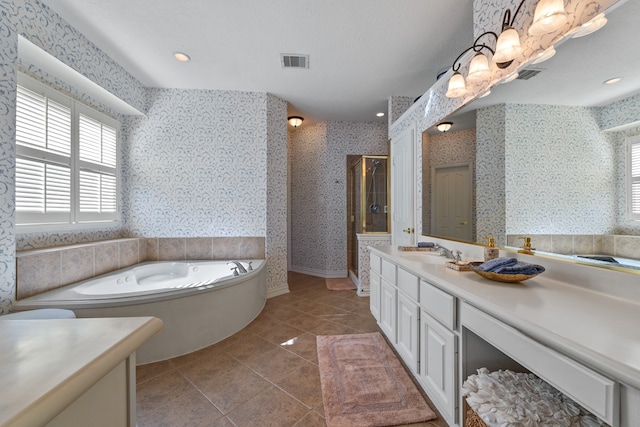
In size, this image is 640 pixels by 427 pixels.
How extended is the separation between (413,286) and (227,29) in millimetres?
2530

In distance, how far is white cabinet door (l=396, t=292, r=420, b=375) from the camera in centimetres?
155

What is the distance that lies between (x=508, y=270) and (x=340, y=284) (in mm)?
2991

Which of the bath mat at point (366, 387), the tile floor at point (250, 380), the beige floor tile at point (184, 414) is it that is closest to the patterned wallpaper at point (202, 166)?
the tile floor at point (250, 380)

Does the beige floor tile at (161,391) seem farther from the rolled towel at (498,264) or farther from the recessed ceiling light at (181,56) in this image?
the recessed ceiling light at (181,56)

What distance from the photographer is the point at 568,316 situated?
83 cm

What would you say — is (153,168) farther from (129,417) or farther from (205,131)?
(129,417)

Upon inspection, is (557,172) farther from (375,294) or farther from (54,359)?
(54,359)

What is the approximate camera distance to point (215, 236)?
3277 mm

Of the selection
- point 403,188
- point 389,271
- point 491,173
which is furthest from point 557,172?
point 403,188

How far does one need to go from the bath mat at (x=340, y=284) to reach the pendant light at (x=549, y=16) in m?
3.32

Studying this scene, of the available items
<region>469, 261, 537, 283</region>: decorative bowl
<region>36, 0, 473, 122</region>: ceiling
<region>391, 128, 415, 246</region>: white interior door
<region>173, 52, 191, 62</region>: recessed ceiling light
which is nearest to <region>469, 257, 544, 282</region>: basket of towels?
<region>469, 261, 537, 283</region>: decorative bowl

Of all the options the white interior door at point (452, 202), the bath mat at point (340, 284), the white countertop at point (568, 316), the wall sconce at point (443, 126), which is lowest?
the bath mat at point (340, 284)

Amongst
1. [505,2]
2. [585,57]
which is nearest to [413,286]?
[585,57]

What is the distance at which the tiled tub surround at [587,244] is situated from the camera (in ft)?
3.28
